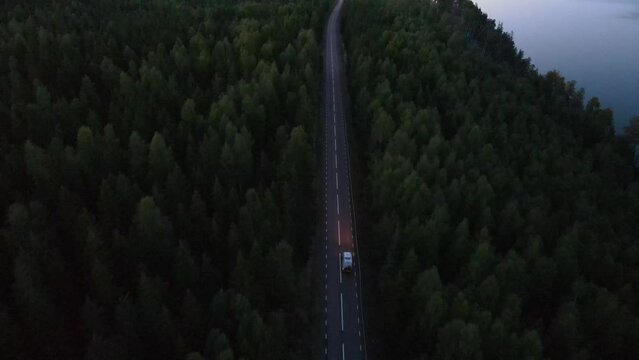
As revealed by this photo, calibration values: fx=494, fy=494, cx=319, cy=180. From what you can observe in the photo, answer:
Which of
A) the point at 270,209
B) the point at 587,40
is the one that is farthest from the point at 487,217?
the point at 587,40

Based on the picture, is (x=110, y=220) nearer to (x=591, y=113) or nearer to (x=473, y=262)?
(x=473, y=262)

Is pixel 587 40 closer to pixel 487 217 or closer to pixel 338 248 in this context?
pixel 487 217

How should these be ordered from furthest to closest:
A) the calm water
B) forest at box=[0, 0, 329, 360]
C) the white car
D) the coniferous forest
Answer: the calm water
the white car
the coniferous forest
forest at box=[0, 0, 329, 360]

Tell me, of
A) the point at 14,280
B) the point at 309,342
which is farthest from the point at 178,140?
the point at 309,342

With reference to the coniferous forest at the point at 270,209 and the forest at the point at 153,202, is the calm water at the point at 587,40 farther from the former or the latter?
the forest at the point at 153,202

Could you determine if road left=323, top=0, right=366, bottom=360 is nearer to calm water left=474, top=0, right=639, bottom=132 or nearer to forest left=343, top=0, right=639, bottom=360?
forest left=343, top=0, right=639, bottom=360

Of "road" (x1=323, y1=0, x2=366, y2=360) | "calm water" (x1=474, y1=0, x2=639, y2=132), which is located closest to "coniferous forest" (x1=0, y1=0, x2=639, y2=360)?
"road" (x1=323, y1=0, x2=366, y2=360)
